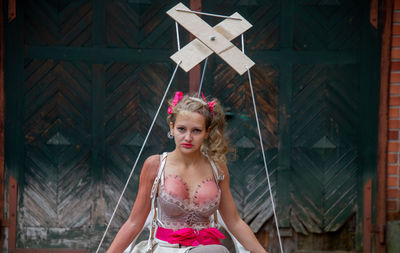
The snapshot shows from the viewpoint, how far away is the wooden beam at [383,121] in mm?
4070

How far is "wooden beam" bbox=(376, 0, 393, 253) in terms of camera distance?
13.4 feet

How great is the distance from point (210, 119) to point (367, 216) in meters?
2.13

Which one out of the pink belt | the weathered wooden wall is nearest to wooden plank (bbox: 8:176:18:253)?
the weathered wooden wall

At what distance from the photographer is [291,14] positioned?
415cm

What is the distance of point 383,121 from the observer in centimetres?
412

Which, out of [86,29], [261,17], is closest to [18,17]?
[86,29]

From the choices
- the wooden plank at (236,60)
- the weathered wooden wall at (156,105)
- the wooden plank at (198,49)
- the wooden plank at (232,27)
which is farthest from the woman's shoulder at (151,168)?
the weathered wooden wall at (156,105)

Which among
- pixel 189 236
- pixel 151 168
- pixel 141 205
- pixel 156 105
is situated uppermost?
pixel 156 105

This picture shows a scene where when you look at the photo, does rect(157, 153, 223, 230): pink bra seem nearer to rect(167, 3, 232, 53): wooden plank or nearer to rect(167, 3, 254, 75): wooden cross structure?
rect(167, 3, 254, 75): wooden cross structure

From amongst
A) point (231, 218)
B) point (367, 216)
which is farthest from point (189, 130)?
point (367, 216)

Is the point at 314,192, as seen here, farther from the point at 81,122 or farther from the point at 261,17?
the point at 81,122

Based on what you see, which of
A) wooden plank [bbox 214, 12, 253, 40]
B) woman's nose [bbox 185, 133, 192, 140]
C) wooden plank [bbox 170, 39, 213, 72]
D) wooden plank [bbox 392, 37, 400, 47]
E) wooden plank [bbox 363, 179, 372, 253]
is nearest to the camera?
woman's nose [bbox 185, 133, 192, 140]

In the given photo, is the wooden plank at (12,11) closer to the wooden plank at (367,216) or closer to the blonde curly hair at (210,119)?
the blonde curly hair at (210,119)

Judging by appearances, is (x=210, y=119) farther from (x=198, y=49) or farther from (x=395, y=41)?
(x=395, y=41)
